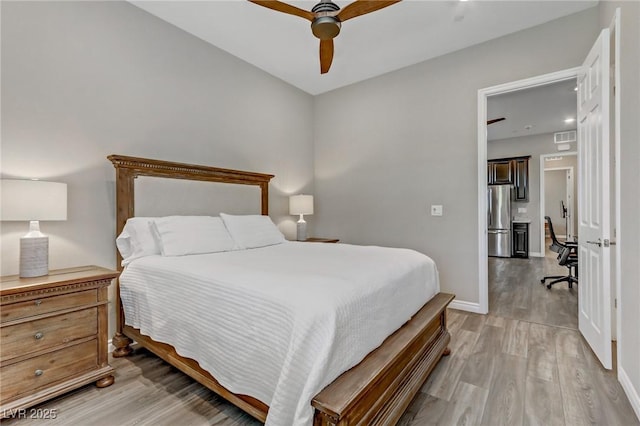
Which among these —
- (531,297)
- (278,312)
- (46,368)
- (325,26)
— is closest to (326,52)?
(325,26)

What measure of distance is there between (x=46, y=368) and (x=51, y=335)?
19 centimetres

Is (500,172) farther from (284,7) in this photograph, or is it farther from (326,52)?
(284,7)

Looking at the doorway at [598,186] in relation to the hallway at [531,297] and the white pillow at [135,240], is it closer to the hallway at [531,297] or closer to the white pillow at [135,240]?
the hallway at [531,297]

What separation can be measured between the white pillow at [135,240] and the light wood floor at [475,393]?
0.83 m

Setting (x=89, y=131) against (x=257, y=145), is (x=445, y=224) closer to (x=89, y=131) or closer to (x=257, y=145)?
(x=257, y=145)

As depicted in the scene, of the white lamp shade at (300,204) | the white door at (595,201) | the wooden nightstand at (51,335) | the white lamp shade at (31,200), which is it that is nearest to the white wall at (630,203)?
the white door at (595,201)

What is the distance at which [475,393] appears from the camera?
1882 millimetres

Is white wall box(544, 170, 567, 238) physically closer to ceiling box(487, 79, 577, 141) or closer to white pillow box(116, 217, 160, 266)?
ceiling box(487, 79, 577, 141)

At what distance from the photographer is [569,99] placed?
470 centimetres

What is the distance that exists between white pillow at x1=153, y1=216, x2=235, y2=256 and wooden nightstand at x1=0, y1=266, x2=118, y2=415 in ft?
1.51

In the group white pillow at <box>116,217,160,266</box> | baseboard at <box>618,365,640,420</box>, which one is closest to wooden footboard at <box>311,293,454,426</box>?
baseboard at <box>618,365,640,420</box>

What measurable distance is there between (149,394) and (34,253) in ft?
3.84

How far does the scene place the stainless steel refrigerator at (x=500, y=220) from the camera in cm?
696

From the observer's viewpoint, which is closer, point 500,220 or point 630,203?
point 630,203
